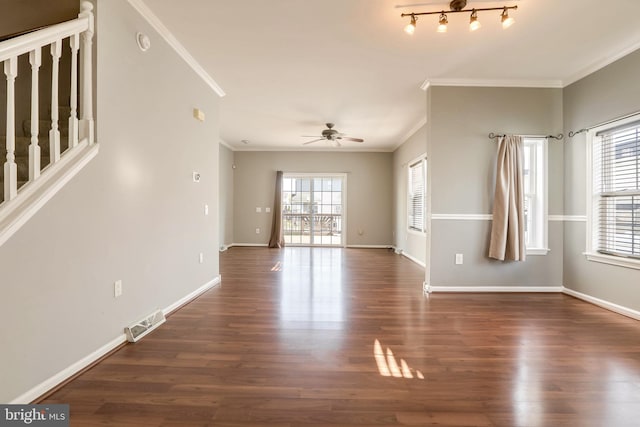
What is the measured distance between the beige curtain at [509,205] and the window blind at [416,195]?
229 centimetres

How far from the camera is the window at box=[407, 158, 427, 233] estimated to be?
240 inches

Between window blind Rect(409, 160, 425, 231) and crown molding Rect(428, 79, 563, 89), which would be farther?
window blind Rect(409, 160, 425, 231)

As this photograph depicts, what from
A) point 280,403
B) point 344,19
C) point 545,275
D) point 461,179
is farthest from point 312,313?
point 545,275

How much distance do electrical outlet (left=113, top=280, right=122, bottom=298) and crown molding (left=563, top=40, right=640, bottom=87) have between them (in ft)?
17.1

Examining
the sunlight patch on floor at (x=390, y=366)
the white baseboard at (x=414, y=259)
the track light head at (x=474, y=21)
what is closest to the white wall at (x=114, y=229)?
the sunlight patch on floor at (x=390, y=366)

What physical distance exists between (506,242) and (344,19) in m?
3.19

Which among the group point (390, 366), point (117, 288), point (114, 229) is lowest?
point (390, 366)

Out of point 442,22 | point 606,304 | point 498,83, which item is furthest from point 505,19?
point 606,304

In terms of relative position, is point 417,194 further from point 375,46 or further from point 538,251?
point 375,46

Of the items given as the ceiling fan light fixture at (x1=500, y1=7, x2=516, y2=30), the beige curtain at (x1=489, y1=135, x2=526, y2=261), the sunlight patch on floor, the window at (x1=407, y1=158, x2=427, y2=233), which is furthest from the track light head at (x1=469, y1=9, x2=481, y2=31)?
the window at (x1=407, y1=158, x2=427, y2=233)

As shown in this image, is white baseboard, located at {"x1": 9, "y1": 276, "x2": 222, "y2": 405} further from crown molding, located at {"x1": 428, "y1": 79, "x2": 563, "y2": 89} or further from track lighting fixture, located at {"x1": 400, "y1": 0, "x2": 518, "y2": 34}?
crown molding, located at {"x1": 428, "y1": 79, "x2": 563, "y2": 89}

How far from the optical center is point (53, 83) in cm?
185

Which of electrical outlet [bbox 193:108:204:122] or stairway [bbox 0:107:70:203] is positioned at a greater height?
electrical outlet [bbox 193:108:204:122]

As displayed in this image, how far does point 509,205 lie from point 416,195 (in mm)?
2900
